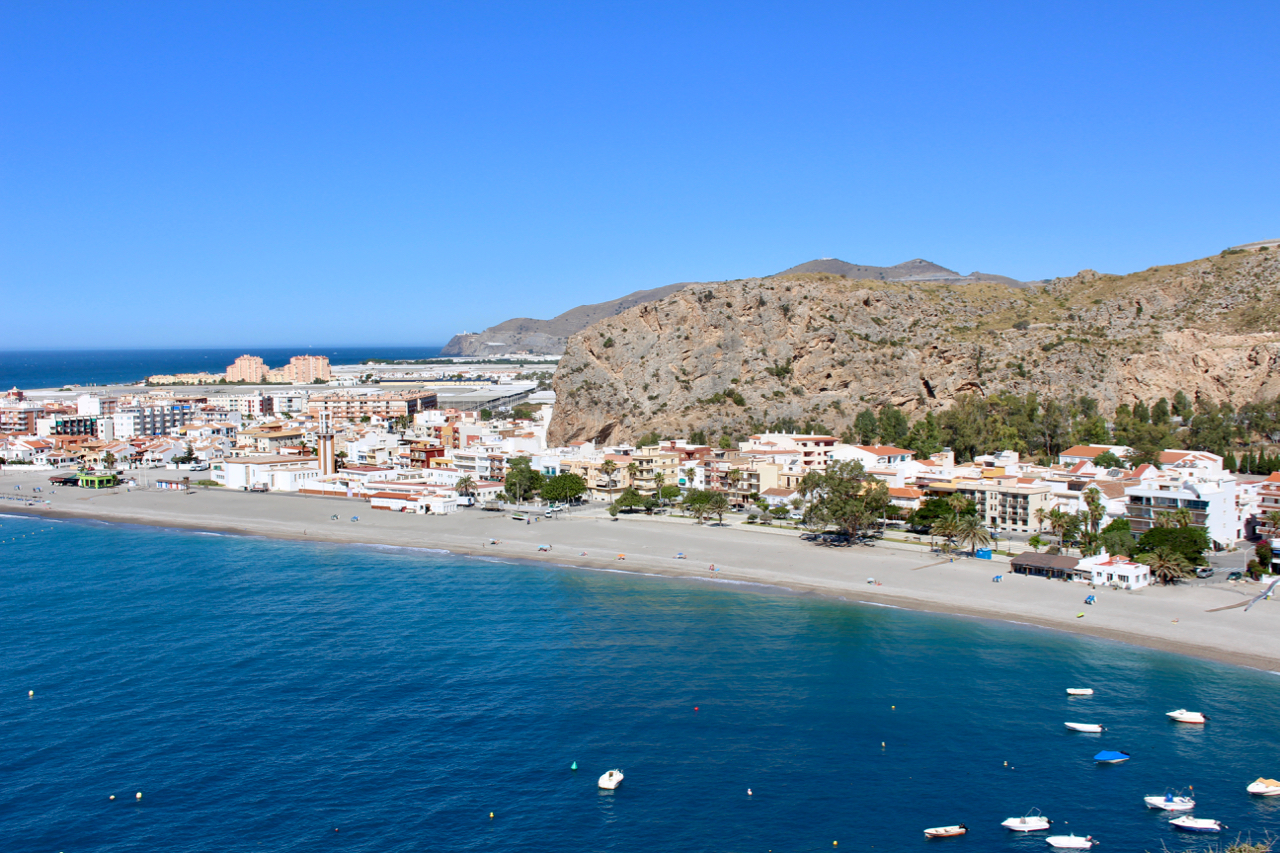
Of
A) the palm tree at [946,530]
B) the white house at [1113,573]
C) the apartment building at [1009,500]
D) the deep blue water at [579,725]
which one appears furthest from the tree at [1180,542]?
the deep blue water at [579,725]

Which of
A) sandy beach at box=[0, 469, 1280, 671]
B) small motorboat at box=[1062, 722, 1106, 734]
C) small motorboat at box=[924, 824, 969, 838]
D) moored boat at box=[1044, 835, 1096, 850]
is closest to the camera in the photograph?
moored boat at box=[1044, 835, 1096, 850]

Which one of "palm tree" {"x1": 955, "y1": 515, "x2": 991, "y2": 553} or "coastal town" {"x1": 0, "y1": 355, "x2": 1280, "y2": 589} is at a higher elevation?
"coastal town" {"x1": 0, "y1": 355, "x2": 1280, "y2": 589}

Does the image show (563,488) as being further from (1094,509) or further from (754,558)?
(1094,509)

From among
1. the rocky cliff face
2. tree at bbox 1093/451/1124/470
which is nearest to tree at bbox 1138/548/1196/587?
tree at bbox 1093/451/1124/470

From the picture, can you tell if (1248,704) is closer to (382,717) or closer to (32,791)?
(382,717)

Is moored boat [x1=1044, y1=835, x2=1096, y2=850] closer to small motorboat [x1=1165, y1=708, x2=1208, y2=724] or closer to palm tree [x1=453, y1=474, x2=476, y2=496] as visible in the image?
small motorboat [x1=1165, y1=708, x2=1208, y2=724]

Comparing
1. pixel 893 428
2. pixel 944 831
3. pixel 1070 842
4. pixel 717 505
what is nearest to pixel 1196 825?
pixel 1070 842

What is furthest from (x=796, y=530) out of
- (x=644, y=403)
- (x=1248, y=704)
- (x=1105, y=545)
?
(x=644, y=403)
